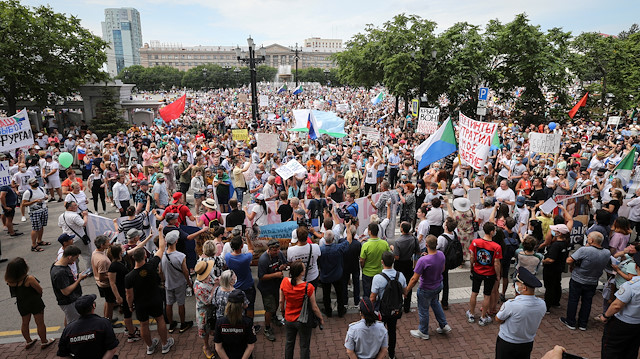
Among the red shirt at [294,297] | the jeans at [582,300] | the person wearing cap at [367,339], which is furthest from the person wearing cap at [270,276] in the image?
the jeans at [582,300]

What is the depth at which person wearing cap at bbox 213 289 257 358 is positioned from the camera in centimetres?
416

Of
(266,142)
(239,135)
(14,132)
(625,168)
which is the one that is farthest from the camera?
(239,135)

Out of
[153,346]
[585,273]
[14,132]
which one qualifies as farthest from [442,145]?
[14,132]

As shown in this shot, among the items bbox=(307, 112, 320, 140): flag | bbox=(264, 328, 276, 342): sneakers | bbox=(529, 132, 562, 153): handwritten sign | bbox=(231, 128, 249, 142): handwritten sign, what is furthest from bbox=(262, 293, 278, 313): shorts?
bbox=(231, 128, 249, 142): handwritten sign

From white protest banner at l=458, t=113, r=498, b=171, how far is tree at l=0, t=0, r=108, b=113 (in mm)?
23569

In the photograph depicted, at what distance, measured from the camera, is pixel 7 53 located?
A: 21.4 metres

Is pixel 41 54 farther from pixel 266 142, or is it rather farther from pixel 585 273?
pixel 585 273

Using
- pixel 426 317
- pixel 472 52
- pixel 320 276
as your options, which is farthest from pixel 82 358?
pixel 472 52

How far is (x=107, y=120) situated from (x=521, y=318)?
27236mm

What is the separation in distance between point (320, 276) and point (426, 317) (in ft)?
5.62

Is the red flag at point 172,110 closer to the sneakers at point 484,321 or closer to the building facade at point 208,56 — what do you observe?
the sneakers at point 484,321

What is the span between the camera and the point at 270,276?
18.3 ft

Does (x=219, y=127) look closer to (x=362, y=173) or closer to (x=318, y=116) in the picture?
(x=318, y=116)

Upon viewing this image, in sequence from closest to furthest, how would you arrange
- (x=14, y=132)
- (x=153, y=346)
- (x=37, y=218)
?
(x=153, y=346) < (x=37, y=218) < (x=14, y=132)
